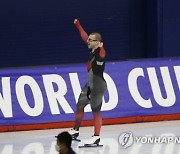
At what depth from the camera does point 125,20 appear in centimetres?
1759

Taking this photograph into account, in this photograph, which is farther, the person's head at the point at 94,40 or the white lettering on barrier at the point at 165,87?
the white lettering on barrier at the point at 165,87

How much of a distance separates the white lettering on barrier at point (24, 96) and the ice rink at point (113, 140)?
43 centimetres

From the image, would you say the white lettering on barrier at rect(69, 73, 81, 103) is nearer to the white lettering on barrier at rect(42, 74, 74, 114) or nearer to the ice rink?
the white lettering on barrier at rect(42, 74, 74, 114)

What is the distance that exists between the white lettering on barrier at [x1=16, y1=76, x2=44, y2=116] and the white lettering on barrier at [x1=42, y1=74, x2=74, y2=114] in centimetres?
19

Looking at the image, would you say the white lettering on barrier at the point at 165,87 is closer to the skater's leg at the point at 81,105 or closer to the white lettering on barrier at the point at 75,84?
the white lettering on barrier at the point at 75,84

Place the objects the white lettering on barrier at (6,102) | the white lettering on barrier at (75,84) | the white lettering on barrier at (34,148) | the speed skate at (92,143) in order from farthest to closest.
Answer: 1. the white lettering on barrier at (75,84)
2. the white lettering on barrier at (6,102)
3. the speed skate at (92,143)
4. the white lettering on barrier at (34,148)

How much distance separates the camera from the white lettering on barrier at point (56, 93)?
13.4 metres

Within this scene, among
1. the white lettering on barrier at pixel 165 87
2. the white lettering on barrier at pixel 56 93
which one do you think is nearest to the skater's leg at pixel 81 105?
the white lettering on barrier at pixel 56 93

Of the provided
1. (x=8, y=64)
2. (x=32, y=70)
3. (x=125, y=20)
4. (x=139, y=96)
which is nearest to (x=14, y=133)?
(x=32, y=70)

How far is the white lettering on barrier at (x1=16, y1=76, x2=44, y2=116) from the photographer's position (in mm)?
13305

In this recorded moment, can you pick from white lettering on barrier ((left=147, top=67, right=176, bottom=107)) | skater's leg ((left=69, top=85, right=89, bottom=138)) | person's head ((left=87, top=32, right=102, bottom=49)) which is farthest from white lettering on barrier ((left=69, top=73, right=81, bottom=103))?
person's head ((left=87, top=32, right=102, bottom=49))

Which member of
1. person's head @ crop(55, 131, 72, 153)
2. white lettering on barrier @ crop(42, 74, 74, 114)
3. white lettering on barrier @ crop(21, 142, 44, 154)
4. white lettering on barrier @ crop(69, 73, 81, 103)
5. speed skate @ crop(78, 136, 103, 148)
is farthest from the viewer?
white lettering on barrier @ crop(69, 73, 81, 103)

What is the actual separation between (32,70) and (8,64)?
11.4 ft

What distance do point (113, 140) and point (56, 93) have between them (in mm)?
1949
